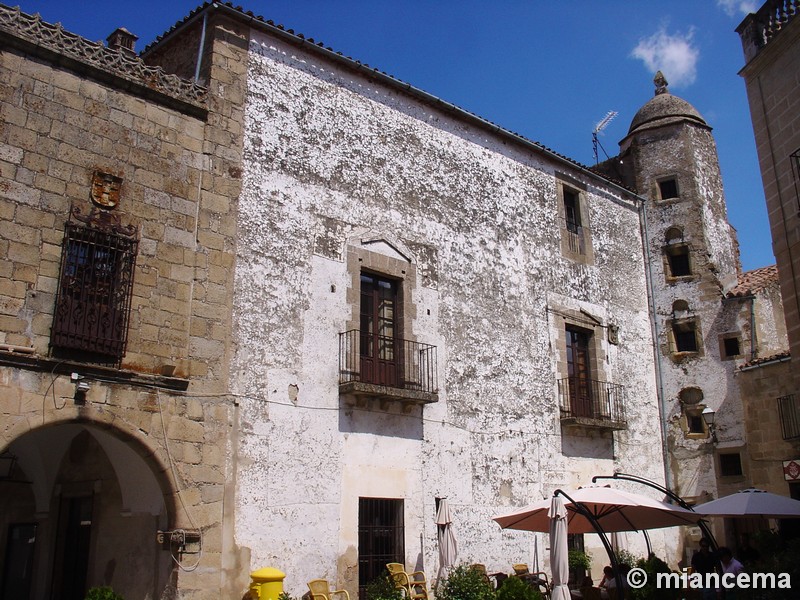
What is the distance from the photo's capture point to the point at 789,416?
51.3ft

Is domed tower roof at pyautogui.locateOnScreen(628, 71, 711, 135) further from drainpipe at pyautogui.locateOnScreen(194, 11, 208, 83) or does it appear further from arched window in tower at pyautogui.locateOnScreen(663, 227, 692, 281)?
drainpipe at pyautogui.locateOnScreen(194, 11, 208, 83)

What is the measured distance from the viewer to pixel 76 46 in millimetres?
10211

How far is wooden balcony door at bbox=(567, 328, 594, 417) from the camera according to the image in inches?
627

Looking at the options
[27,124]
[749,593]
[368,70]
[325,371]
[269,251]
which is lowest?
[749,593]

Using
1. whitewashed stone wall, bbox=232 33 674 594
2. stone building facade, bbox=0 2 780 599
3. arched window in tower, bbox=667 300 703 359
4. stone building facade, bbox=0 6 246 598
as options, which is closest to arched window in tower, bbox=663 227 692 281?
arched window in tower, bbox=667 300 703 359

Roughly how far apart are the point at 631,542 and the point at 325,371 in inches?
322

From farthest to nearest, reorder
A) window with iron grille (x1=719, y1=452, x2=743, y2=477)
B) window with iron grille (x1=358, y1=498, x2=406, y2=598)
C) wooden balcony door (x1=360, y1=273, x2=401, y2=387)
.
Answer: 1. window with iron grille (x1=719, y1=452, x2=743, y2=477)
2. wooden balcony door (x1=360, y1=273, x2=401, y2=387)
3. window with iron grille (x1=358, y1=498, x2=406, y2=598)

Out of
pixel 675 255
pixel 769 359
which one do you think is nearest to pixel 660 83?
pixel 675 255

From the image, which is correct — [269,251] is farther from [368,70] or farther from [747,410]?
[747,410]

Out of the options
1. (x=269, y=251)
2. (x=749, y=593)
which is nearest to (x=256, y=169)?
(x=269, y=251)

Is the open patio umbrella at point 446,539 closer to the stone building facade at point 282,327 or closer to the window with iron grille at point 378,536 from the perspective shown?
the stone building facade at point 282,327

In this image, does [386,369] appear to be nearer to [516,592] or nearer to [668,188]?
[516,592]

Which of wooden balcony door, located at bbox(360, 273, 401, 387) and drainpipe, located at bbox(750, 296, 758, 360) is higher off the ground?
drainpipe, located at bbox(750, 296, 758, 360)

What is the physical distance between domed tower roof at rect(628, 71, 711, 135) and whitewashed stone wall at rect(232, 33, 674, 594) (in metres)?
3.32
